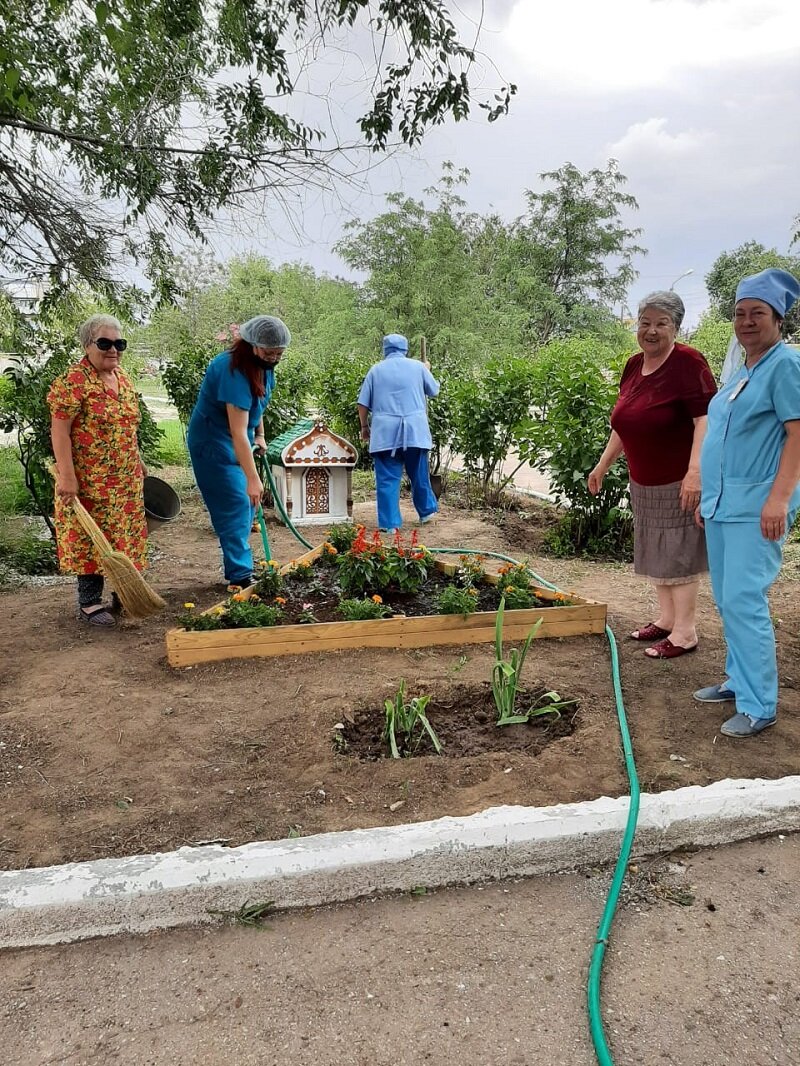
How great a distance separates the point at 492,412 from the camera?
7887 millimetres

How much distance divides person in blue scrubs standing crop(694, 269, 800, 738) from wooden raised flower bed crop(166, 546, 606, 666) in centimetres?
108

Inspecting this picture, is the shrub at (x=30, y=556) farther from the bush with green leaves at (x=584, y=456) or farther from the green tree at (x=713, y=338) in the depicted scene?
the green tree at (x=713, y=338)

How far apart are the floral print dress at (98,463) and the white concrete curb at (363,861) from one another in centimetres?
240

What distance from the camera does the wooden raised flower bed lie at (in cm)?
367

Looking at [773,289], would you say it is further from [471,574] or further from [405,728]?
[471,574]

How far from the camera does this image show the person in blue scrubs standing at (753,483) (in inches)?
104

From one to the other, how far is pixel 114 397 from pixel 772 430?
10.8 ft

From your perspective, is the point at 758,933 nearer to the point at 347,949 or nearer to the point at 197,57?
the point at 347,949

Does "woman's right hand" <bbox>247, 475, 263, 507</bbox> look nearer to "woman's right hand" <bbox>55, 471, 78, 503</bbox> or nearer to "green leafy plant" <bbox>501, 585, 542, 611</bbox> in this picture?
"woman's right hand" <bbox>55, 471, 78, 503</bbox>

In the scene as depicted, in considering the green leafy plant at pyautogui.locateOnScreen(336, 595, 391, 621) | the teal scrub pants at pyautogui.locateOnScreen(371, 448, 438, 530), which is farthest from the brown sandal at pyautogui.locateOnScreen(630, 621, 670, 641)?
the teal scrub pants at pyautogui.locateOnScreen(371, 448, 438, 530)

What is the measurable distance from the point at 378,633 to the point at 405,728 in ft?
3.23

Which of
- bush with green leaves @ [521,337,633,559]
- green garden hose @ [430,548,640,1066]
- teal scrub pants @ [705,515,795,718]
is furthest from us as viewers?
bush with green leaves @ [521,337,633,559]

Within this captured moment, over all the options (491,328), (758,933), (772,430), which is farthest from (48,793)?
(491,328)

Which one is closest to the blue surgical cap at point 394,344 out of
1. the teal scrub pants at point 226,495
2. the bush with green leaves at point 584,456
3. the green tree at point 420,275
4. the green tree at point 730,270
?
the bush with green leaves at point 584,456
